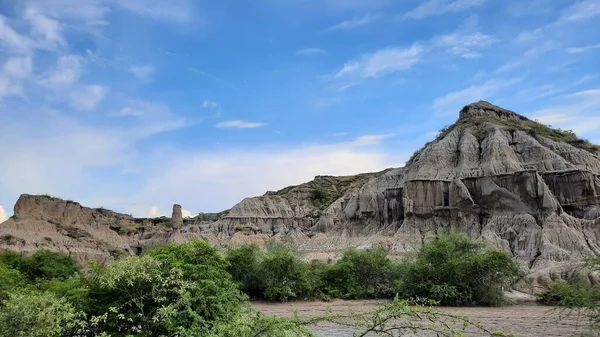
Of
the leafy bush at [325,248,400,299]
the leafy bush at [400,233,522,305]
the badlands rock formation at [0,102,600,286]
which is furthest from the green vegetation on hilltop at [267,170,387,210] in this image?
the leafy bush at [400,233,522,305]

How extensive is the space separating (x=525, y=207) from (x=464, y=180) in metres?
8.24

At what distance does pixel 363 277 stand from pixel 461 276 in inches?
342

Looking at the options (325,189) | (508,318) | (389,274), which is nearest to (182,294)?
(508,318)

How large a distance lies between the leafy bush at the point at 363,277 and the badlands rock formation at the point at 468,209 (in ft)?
40.9

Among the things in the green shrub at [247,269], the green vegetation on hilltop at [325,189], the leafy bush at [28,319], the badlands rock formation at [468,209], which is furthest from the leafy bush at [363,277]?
the green vegetation on hilltop at [325,189]

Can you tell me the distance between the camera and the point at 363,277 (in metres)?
38.3

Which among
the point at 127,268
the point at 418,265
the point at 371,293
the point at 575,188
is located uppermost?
the point at 575,188

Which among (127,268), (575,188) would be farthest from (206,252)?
(575,188)

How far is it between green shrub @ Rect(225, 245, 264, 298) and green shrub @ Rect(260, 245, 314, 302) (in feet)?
2.38

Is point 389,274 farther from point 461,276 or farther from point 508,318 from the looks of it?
point 508,318

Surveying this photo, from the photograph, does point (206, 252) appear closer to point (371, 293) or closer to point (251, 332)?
point (251, 332)

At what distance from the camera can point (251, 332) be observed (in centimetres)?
787

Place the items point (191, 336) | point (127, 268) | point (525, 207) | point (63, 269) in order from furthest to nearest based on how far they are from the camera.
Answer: point (525, 207), point (63, 269), point (127, 268), point (191, 336)

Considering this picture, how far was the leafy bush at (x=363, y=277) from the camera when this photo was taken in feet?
123
